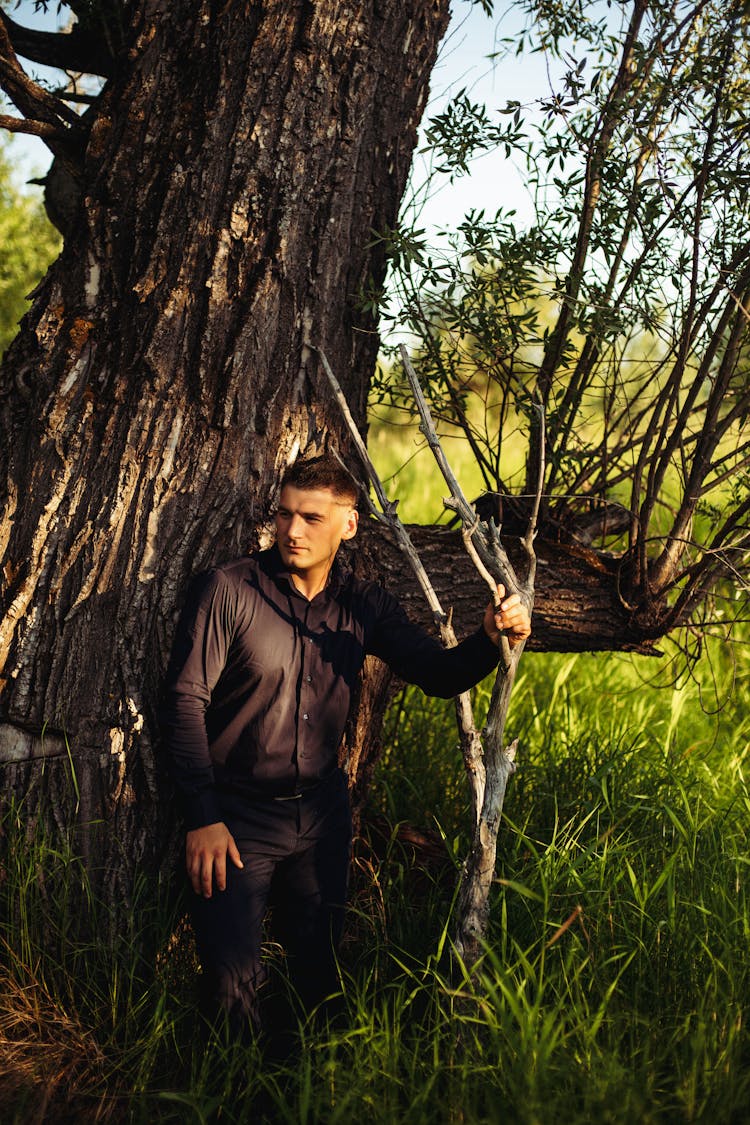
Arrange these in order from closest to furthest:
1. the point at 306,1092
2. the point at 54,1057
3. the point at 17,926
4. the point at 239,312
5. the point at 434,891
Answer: the point at 306,1092, the point at 54,1057, the point at 17,926, the point at 239,312, the point at 434,891

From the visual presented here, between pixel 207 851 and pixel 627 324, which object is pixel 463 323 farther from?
pixel 207 851

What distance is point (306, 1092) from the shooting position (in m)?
2.28

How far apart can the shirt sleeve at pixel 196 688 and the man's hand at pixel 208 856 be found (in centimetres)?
3

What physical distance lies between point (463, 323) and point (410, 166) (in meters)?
0.73

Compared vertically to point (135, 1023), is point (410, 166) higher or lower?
higher

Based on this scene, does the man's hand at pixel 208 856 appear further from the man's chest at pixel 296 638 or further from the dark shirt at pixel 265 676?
the man's chest at pixel 296 638

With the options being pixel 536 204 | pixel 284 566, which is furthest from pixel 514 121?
pixel 284 566

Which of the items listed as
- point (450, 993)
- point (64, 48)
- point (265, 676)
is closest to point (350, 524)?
point (265, 676)

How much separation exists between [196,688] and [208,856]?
50cm

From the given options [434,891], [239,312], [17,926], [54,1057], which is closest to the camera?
[54,1057]

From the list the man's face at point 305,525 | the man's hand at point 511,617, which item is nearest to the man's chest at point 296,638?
the man's face at point 305,525

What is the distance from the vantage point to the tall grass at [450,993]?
2.25 m

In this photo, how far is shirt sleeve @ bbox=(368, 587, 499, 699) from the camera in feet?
9.42

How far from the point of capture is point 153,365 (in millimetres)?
3043
